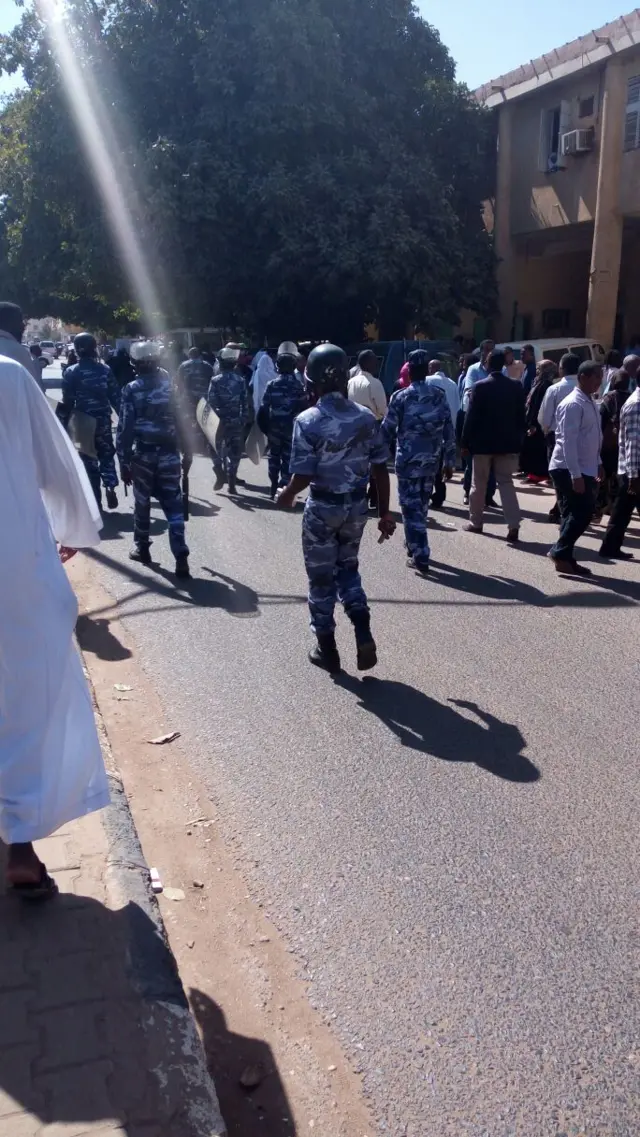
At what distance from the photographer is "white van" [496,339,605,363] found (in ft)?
54.7

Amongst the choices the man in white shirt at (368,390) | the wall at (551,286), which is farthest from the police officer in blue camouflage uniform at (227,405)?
the wall at (551,286)

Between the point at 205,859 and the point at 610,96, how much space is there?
18.8m

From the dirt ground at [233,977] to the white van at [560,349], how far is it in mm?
13010

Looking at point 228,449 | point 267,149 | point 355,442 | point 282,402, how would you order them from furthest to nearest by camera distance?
point 267,149 < point 228,449 < point 282,402 < point 355,442

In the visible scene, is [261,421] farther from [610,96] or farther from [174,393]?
[610,96]

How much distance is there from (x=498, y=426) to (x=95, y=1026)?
7489mm

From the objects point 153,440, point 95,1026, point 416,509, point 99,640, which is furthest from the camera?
point 416,509

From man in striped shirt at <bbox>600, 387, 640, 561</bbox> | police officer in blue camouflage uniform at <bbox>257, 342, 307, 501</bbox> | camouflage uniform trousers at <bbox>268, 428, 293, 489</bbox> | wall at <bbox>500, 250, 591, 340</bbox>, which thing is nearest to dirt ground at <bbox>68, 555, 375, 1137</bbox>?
man in striped shirt at <bbox>600, 387, 640, 561</bbox>

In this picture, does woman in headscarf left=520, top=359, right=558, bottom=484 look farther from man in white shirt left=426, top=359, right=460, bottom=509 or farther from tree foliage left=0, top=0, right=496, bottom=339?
tree foliage left=0, top=0, right=496, bottom=339

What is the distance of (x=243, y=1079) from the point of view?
2799 millimetres

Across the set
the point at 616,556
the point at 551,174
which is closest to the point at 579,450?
the point at 616,556

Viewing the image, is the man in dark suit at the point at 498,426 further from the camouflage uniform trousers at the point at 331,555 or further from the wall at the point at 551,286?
the wall at the point at 551,286

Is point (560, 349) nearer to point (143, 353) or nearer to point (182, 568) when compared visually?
point (182, 568)

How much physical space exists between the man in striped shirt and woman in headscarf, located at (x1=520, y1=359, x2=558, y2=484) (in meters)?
2.47
